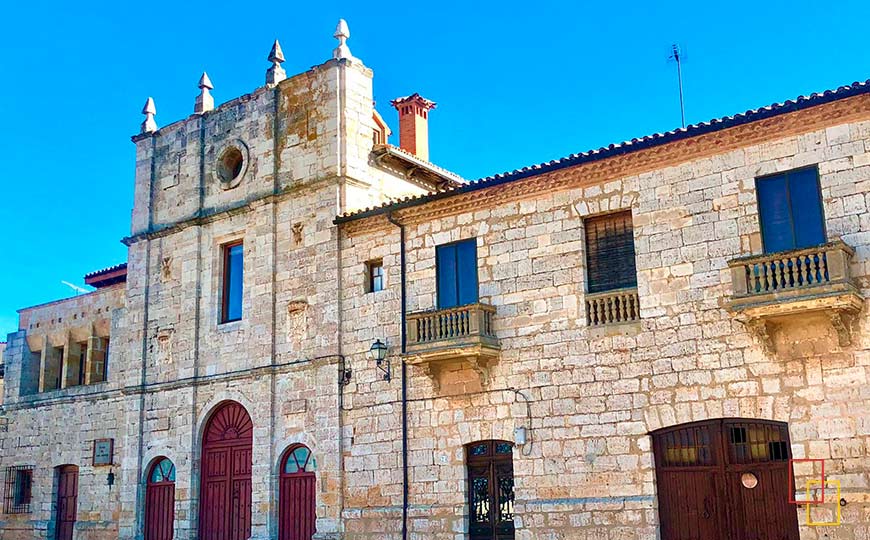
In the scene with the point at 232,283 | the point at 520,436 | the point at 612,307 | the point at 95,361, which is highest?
the point at 232,283

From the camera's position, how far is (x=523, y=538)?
17.3 meters

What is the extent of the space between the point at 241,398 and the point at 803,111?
13.1 m

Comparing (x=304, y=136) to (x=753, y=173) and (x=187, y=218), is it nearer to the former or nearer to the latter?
(x=187, y=218)

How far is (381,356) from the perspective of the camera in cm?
1947

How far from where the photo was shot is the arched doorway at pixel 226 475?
21.7 m

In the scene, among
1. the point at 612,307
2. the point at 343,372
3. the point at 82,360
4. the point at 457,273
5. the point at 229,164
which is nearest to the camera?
the point at 612,307

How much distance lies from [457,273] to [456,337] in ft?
5.93

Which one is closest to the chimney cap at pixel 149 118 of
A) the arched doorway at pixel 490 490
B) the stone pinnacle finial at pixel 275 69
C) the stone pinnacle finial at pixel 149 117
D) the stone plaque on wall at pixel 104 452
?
the stone pinnacle finial at pixel 149 117

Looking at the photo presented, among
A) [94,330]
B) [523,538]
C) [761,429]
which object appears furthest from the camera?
[94,330]

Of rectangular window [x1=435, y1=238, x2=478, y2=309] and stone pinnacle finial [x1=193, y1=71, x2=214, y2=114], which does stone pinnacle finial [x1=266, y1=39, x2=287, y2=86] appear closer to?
stone pinnacle finial [x1=193, y1=71, x2=214, y2=114]

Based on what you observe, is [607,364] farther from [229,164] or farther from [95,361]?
[95,361]

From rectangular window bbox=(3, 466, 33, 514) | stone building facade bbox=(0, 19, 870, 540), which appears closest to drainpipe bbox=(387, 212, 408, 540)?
stone building facade bbox=(0, 19, 870, 540)

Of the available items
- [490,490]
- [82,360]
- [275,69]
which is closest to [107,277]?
[82,360]

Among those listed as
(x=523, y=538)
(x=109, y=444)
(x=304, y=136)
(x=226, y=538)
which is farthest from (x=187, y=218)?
(x=523, y=538)
